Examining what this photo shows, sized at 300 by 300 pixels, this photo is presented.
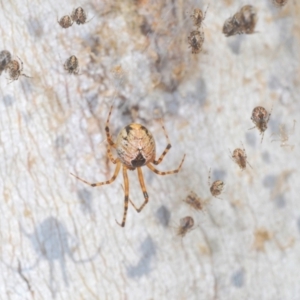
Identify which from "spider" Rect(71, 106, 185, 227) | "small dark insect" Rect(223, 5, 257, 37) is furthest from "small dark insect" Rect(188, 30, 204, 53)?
"spider" Rect(71, 106, 185, 227)

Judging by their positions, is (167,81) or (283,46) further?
(283,46)

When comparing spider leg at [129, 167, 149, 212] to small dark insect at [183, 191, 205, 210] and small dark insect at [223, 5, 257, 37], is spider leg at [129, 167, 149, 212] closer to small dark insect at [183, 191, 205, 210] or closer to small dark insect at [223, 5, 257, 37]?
small dark insect at [183, 191, 205, 210]

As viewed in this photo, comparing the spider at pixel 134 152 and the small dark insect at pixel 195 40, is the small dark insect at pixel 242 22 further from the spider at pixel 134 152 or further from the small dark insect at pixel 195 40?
the spider at pixel 134 152

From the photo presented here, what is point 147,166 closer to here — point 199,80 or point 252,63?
point 199,80

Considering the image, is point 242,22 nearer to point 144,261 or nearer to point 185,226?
point 185,226

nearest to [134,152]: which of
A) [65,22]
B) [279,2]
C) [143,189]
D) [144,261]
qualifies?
[143,189]

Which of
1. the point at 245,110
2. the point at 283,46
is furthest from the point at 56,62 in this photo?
the point at 283,46
